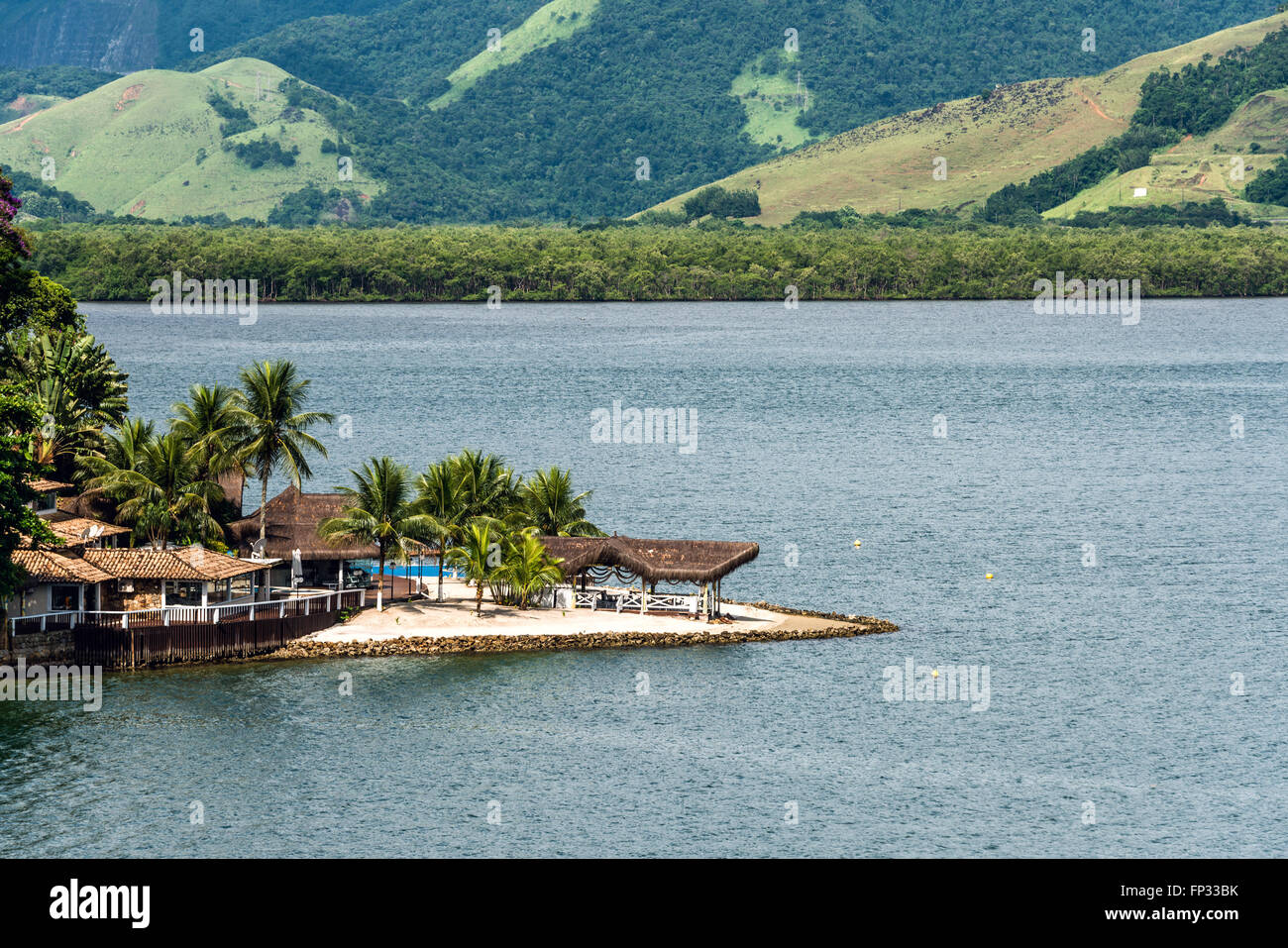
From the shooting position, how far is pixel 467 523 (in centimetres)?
7356

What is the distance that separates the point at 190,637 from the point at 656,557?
19.7 metres

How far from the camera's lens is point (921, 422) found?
509ft

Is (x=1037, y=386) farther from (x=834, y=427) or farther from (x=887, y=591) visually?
(x=887, y=591)

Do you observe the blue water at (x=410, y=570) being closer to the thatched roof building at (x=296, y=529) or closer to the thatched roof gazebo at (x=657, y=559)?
the thatched roof building at (x=296, y=529)

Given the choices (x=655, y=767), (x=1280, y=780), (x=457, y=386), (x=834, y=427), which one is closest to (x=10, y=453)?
(x=655, y=767)

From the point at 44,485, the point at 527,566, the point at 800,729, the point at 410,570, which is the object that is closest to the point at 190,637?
the point at 44,485

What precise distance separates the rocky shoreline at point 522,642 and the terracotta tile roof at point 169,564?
4134 millimetres

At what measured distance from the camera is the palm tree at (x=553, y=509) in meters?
75.6

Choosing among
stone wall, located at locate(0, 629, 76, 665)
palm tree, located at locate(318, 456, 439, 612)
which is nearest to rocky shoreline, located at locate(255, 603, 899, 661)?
palm tree, located at locate(318, 456, 439, 612)

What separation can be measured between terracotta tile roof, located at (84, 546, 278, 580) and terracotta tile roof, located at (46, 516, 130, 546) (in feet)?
7.10

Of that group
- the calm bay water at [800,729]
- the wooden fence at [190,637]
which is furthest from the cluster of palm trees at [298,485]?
the calm bay water at [800,729]

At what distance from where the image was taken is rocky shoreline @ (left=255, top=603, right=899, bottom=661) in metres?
67.1

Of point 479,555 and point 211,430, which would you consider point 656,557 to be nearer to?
point 479,555

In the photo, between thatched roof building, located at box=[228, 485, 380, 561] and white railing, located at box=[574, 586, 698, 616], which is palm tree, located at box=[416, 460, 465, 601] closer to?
thatched roof building, located at box=[228, 485, 380, 561]
